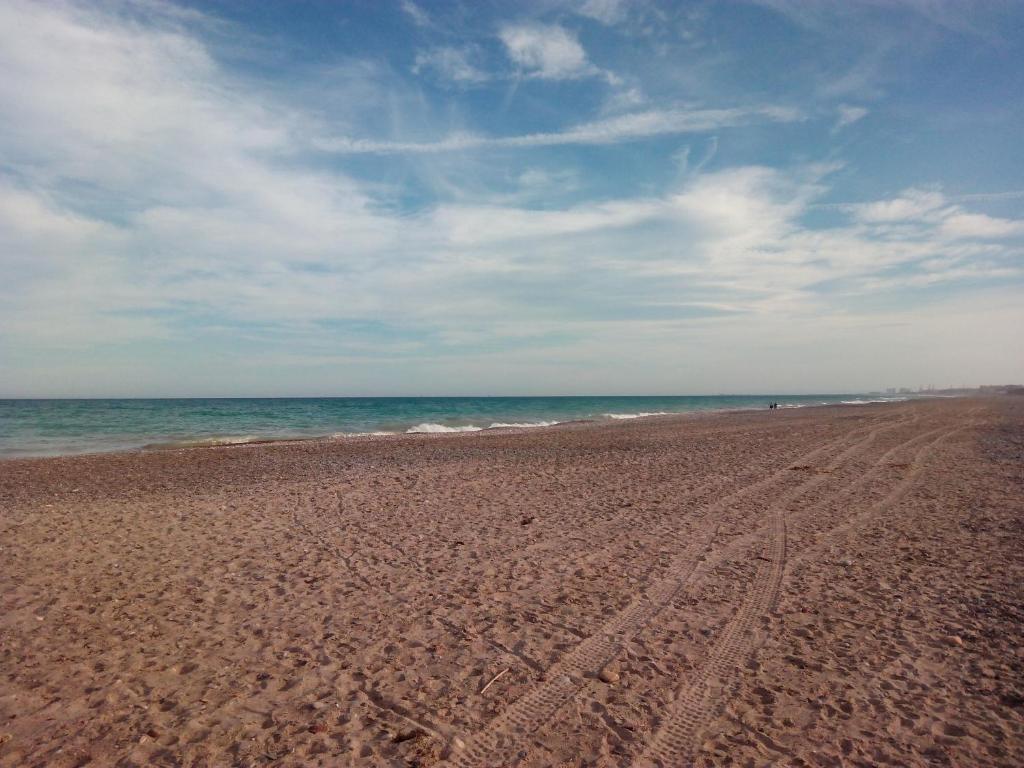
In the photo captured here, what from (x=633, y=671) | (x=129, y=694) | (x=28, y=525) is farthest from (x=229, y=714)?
(x=28, y=525)

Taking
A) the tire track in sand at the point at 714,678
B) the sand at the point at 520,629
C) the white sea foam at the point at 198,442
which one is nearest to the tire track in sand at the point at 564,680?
the sand at the point at 520,629

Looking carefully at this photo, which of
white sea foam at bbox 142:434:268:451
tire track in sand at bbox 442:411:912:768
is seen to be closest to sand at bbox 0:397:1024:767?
tire track in sand at bbox 442:411:912:768

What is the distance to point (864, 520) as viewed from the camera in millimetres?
11180

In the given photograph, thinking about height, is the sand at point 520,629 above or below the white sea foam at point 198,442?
below

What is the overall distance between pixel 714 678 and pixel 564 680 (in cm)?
134

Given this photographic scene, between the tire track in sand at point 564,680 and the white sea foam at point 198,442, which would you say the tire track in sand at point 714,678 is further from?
the white sea foam at point 198,442

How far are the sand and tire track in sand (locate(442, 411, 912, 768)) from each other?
26mm

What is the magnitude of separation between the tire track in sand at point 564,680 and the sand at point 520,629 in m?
0.03

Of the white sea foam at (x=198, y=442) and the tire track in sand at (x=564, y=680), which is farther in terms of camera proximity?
the white sea foam at (x=198, y=442)

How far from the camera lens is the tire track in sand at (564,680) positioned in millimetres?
4461

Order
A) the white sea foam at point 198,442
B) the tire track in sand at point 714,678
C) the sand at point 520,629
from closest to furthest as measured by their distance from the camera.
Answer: the tire track in sand at point 714,678 < the sand at point 520,629 < the white sea foam at point 198,442

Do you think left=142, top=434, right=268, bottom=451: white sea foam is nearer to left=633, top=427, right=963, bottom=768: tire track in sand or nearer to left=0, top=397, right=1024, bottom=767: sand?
left=0, top=397, right=1024, bottom=767: sand

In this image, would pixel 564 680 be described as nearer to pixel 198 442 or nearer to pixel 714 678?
pixel 714 678

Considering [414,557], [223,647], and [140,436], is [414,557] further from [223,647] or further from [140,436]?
[140,436]
